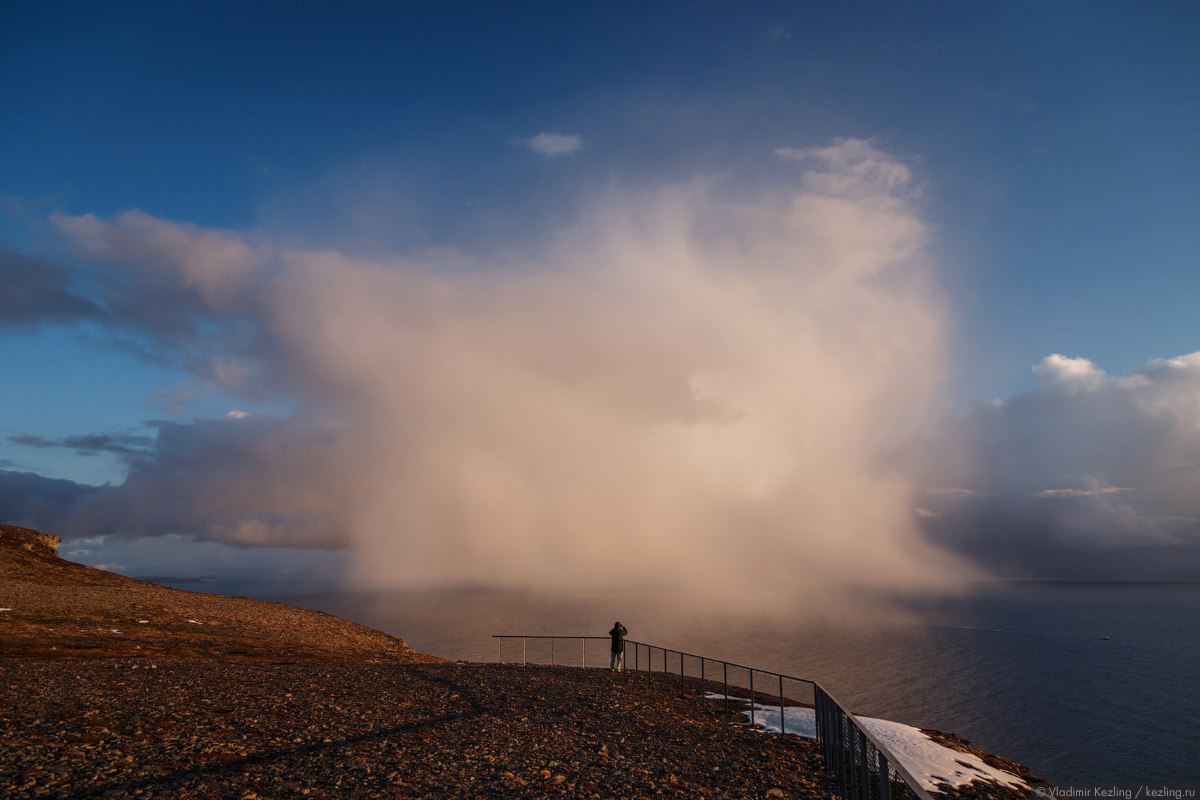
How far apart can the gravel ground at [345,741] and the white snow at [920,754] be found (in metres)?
3.25

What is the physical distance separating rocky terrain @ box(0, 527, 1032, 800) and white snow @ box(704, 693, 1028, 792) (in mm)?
1240

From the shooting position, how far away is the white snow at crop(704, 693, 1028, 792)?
22234mm

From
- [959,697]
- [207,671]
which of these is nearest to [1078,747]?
[959,697]

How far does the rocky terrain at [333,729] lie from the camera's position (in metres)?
10.5

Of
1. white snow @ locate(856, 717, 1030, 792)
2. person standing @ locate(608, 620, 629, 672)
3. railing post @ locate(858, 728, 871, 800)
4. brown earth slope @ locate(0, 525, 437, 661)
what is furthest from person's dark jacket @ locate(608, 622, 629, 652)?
railing post @ locate(858, 728, 871, 800)

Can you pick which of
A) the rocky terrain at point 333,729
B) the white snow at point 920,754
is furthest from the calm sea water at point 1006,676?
the rocky terrain at point 333,729

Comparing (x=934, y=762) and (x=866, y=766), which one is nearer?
(x=866, y=766)

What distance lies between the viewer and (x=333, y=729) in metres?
14.0

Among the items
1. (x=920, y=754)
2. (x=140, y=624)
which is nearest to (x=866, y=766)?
(x=920, y=754)

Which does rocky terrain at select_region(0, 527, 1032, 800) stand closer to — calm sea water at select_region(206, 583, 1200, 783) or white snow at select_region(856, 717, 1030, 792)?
white snow at select_region(856, 717, 1030, 792)

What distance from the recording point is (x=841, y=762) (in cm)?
1256

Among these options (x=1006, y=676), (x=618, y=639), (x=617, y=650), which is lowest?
(x=1006, y=676)

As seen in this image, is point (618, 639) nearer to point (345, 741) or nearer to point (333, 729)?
point (333, 729)

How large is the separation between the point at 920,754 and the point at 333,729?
887 inches
